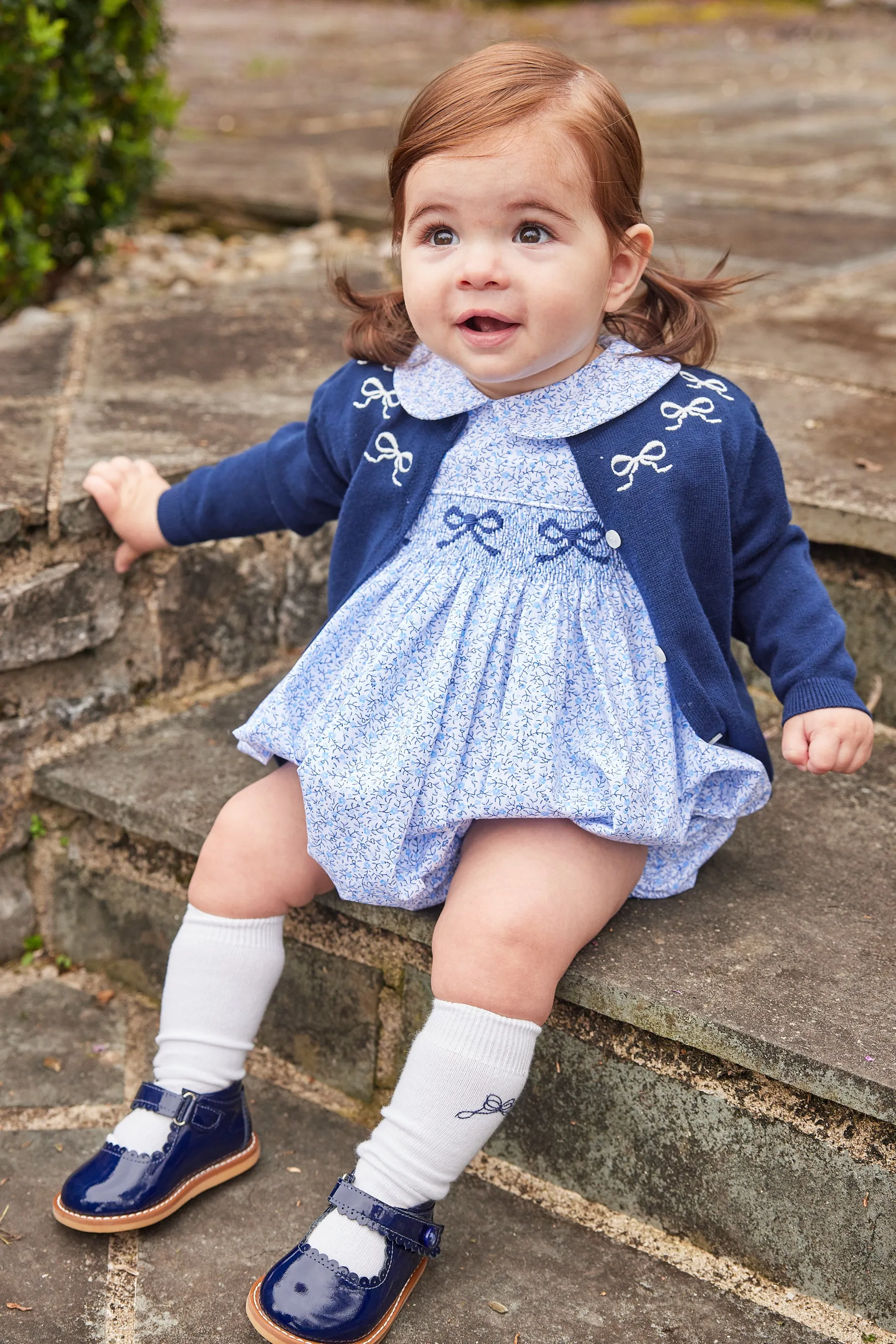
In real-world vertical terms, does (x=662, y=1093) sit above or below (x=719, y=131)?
below

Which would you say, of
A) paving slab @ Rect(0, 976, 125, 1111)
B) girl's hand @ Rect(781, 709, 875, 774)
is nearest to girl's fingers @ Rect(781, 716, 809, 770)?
girl's hand @ Rect(781, 709, 875, 774)

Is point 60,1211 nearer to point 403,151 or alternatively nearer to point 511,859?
point 511,859

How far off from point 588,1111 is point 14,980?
870mm

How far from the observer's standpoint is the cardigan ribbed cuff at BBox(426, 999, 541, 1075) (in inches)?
54.5

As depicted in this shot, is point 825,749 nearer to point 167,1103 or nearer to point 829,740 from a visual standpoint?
point 829,740

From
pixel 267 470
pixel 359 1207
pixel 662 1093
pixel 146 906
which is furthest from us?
pixel 146 906

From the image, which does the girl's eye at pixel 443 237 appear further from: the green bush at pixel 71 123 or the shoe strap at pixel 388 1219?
the green bush at pixel 71 123

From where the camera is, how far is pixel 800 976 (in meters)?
1.45

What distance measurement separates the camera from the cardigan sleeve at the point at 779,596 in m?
1.50

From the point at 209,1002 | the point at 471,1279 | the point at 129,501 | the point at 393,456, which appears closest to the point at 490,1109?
the point at 471,1279

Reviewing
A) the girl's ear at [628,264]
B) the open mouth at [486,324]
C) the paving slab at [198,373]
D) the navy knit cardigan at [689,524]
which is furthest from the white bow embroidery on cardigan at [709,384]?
the paving slab at [198,373]

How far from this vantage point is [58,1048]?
180 cm

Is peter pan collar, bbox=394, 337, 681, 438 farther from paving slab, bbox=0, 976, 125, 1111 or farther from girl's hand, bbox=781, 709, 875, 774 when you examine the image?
paving slab, bbox=0, 976, 125, 1111

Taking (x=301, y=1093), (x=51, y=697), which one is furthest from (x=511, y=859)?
(x=51, y=697)
